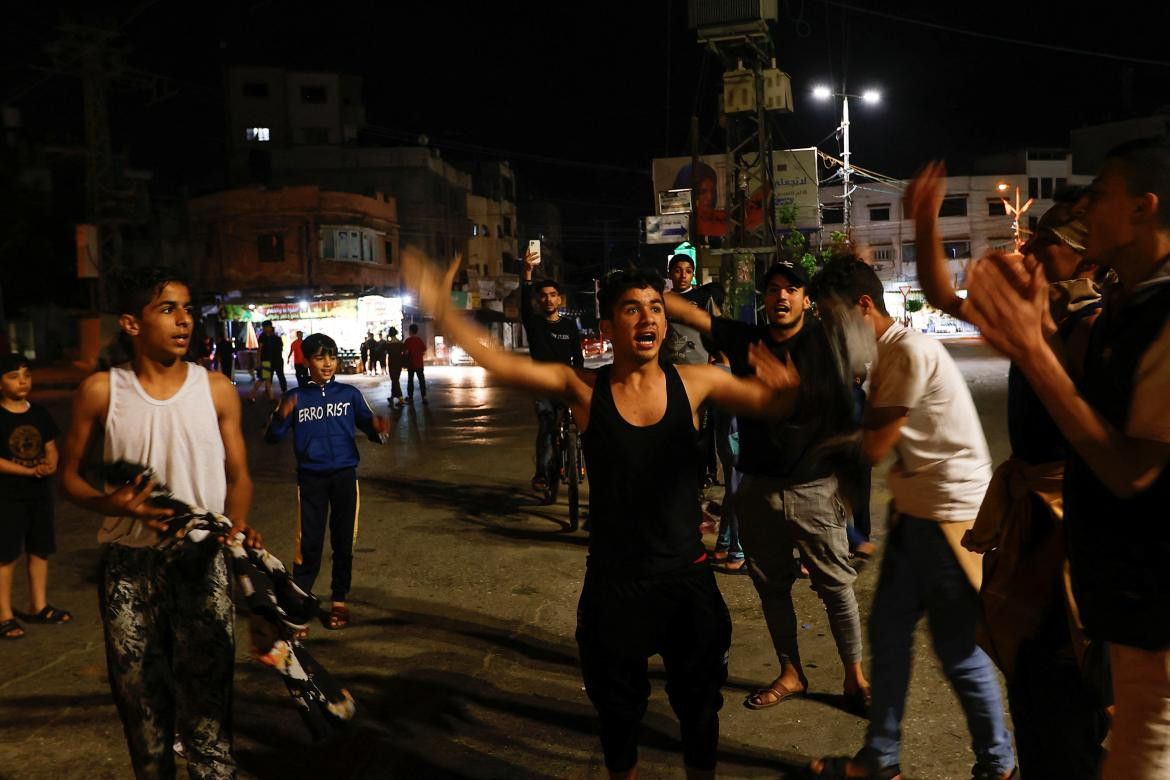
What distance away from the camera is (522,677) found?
4.86 m

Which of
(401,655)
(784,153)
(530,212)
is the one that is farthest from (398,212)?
(401,655)

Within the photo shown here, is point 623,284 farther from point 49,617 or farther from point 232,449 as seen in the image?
point 49,617

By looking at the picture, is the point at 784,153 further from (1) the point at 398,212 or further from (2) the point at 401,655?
(1) the point at 398,212

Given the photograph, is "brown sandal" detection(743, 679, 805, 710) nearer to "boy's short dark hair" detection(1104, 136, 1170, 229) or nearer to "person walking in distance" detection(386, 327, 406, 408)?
"boy's short dark hair" detection(1104, 136, 1170, 229)

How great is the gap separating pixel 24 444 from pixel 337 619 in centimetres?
220

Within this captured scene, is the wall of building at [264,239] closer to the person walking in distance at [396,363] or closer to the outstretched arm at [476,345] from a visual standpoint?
the person walking in distance at [396,363]

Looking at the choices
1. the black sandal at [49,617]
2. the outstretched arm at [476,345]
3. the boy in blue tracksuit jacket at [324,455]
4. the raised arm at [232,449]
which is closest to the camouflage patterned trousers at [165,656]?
the raised arm at [232,449]

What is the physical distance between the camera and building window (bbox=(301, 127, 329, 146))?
58531 millimetres

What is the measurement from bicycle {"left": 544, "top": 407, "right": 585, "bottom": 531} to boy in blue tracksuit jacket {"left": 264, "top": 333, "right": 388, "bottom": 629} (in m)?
2.60

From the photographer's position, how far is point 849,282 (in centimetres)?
375

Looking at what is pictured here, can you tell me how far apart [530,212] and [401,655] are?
73.5 meters

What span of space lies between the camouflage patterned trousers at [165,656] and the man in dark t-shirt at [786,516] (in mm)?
2361

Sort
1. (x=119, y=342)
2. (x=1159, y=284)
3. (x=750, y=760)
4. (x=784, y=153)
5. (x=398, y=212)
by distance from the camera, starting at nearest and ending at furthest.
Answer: (x=1159, y=284) < (x=119, y=342) < (x=750, y=760) < (x=784, y=153) < (x=398, y=212)

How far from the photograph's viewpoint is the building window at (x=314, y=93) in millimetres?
58688
